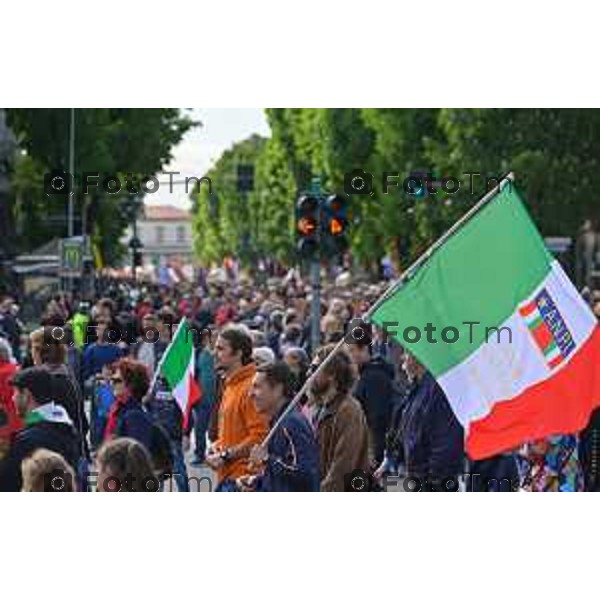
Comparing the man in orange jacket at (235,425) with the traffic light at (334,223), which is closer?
the man in orange jacket at (235,425)

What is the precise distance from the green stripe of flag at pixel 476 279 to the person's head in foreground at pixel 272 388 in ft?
2.79

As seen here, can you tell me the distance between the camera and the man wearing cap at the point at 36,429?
9.93 metres

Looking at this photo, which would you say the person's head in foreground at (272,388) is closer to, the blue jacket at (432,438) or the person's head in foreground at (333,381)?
the person's head in foreground at (333,381)

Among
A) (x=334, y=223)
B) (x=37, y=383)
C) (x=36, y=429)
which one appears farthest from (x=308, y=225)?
(x=36, y=429)

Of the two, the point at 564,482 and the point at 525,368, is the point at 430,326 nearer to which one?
the point at 525,368

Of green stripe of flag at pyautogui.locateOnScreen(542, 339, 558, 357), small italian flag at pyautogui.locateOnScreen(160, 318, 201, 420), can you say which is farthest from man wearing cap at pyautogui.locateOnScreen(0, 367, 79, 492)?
small italian flag at pyautogui.locateOnScreen(160, 318, 201, 420)

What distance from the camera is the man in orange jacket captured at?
35.8 ft

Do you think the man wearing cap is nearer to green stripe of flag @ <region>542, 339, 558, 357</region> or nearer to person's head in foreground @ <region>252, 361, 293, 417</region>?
person's head in foreground @ <region>252, 361, 293, 417</region>

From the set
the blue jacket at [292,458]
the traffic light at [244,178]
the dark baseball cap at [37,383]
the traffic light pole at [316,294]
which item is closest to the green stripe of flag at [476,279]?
the blue jacket at [292,458]

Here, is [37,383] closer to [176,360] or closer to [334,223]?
[176,360]

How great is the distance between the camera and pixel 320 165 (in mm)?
75438

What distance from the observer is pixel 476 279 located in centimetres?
942

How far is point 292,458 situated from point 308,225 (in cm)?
1212

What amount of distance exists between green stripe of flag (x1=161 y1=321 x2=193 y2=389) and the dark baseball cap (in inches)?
205
